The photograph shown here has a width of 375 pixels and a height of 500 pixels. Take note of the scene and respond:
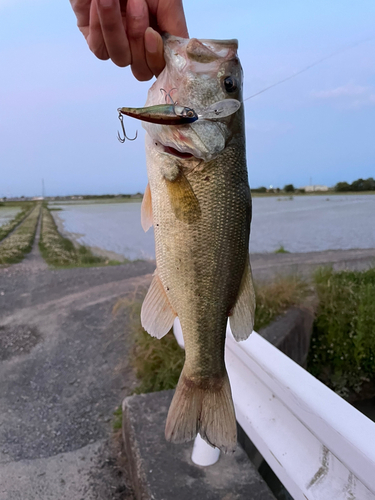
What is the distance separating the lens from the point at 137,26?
151cm

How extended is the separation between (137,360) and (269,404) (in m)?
2.51

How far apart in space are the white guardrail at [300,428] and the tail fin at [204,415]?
439mm

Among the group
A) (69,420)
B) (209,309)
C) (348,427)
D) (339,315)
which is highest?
(209,309)

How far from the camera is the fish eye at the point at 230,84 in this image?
5.29 ft

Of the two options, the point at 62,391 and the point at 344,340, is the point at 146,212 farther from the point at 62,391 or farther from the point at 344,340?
the point at 344,340

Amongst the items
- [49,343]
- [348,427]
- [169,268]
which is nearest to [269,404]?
[348,427]

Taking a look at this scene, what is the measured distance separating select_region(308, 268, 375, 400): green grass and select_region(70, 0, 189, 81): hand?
13.3 ft

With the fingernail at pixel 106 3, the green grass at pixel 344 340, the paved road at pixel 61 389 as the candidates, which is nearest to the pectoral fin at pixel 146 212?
the fingernail at pixel 106 3

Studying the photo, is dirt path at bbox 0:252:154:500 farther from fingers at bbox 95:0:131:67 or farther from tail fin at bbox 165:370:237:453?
fingers at bbox 95:0:131:67

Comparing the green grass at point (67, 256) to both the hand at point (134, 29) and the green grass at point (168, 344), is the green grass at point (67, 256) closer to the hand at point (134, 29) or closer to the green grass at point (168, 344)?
the green grass at point (168, 344)

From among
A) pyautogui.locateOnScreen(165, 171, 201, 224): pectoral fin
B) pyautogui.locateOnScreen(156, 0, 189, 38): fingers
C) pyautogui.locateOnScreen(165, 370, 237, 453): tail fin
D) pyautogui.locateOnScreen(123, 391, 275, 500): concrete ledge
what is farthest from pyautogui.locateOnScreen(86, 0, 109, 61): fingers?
pyautogui.locateOnScreen(123, 391, 275, 500): concrete ledge

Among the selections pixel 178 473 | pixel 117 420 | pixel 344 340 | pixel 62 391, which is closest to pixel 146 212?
pixel 178 473

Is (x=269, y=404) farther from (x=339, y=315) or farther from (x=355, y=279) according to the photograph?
(x=355, y=279)

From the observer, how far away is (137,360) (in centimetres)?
455
